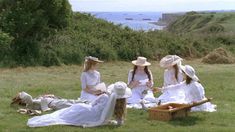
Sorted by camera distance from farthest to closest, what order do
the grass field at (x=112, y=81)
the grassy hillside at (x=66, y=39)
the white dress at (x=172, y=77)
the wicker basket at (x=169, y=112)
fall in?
1. the grassy hillside at (x=66, y=39)
2. the white dress at (x=172, y=77)
3. the wicker basket at (x=169, y=112)
4. the grass field at (x=112, y=81)

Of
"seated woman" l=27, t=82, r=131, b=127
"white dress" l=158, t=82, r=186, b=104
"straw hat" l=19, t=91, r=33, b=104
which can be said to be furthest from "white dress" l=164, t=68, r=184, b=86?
"straw hat" l=19, t=91, r=33, b=104

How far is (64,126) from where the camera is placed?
984cm

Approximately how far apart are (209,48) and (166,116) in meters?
21.2

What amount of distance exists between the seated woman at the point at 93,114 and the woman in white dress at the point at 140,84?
251 cm

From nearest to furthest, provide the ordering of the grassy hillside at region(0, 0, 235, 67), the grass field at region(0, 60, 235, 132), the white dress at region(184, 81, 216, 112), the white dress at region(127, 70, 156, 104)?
the grass field at region(0, 60, 235, 132), the white dress at region(184, 81, 216, 112), the white dress at region(127, 70, 156, 104), the grassy hillside at region(0, 0, 235, 67)

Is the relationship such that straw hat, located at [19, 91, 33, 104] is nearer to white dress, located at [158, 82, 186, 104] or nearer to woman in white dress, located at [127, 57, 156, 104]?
woman in white dress, located at [127, 57, 156, 104]

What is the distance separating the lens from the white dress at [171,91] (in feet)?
39.3

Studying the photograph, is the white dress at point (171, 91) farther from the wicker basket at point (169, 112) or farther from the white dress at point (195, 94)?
the wicker basket at point (169, 112)

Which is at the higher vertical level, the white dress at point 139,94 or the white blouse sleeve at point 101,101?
the white blouse sleeve at point 101,101

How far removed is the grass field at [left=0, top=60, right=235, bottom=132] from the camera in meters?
9.79

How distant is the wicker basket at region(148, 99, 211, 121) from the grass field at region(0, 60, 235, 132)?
15 cm

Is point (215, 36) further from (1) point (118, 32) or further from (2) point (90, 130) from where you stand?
(2) point (90, 130)

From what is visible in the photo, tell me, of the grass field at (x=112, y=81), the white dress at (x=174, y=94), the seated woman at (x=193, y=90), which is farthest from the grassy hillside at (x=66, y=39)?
the seated woman at (x=193, y=90)

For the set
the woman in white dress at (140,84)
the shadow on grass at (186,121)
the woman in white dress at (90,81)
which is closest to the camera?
the shadow on grass at (186,121)
